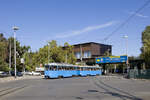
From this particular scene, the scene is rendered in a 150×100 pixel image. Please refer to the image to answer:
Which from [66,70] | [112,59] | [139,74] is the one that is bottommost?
[139,74]

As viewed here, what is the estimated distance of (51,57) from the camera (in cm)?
6562

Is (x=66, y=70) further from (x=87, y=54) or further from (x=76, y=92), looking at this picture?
(x=87, y=54)

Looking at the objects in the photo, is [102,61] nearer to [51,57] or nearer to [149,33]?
[51,57]

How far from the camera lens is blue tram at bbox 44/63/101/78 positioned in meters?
39.9

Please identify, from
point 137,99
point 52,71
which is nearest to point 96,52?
point 52,71

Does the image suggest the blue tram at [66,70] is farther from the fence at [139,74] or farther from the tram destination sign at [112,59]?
the fence at [139,74]

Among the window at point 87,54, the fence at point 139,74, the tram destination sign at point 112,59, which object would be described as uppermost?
the window at point 87,54

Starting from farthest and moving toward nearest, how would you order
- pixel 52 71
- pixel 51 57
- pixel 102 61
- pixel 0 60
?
pixel 51 57 → pixel 102 61 → pixel 0 60 → pixel 52 71

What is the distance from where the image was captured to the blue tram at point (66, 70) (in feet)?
131

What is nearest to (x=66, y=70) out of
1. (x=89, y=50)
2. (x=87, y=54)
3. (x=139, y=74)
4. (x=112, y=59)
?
(x=139, y=74)

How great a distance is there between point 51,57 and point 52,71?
1019 inches

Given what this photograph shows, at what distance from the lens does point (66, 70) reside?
1791 inches

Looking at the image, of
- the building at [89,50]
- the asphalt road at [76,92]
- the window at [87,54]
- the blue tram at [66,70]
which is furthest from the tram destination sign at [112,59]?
the asphalt road at [76,92]

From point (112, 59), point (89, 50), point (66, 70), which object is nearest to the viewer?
point (66, 70)
